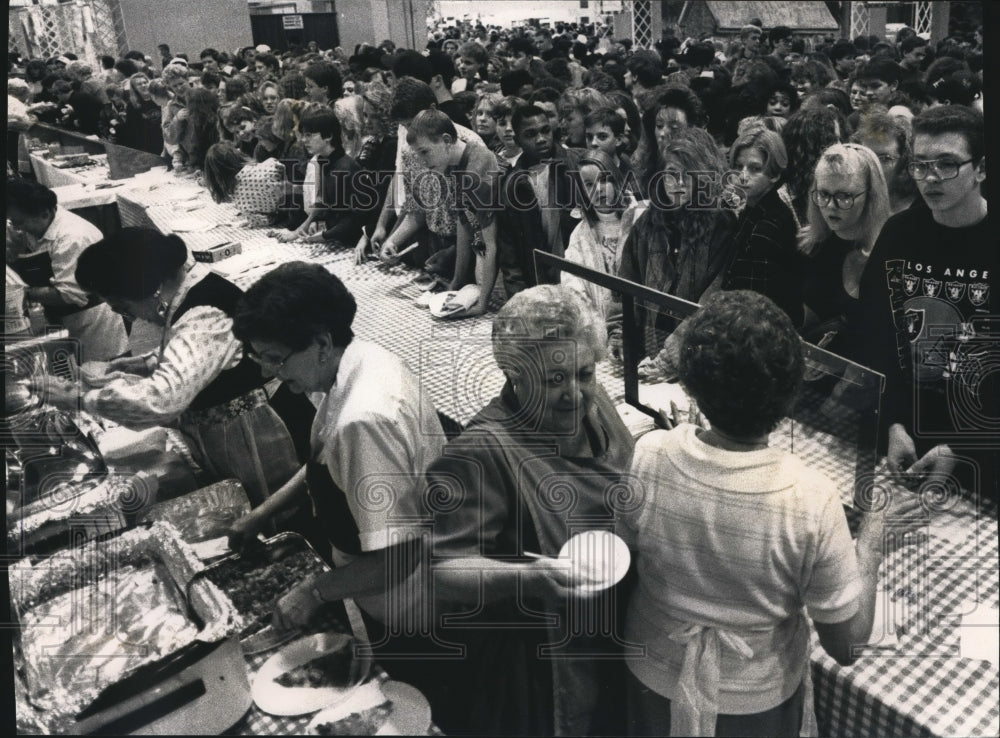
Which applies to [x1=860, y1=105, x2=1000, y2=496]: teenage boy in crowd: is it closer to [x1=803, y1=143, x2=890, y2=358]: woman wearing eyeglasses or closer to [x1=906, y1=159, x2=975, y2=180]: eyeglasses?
[x1=906, y1=159, x2=975, y2=180]: eyeglasses

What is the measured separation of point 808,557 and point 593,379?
1.14ft

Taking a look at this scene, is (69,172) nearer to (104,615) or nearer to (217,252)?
(217,252)

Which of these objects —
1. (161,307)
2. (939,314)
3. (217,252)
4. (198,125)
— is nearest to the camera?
(939,314)

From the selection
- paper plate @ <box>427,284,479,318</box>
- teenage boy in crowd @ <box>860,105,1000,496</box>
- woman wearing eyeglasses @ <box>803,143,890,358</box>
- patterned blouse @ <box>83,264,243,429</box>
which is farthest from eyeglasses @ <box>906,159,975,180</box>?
patterned blouse @ <box>83,264,243,429</box>

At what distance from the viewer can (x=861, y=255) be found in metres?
1.46

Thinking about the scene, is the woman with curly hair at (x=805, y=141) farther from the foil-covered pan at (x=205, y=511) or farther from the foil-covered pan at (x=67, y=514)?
the foil-covered pan at (x=67, y=514)

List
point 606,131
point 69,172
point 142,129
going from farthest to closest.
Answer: point 142,129, point 69,172, point 606,131

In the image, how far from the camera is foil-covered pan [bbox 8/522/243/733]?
0.96 m

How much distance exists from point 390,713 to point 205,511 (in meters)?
0.58

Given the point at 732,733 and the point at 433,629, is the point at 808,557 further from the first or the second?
the point at 433,629

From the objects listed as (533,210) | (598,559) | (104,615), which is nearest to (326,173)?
(533,210)

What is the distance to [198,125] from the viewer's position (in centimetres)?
343

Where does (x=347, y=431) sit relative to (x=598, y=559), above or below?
above

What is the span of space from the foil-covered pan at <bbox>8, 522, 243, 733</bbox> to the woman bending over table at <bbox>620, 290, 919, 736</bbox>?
1.77 ft
